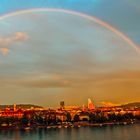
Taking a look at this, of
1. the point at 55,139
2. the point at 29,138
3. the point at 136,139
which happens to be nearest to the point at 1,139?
the point at 29,138

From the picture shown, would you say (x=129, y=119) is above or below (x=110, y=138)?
above

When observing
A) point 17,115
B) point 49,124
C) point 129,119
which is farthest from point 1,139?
point 129,119

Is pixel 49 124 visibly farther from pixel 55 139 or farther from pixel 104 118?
pixel 55 139

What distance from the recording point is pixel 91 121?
44.0m

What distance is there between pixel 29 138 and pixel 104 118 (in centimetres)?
2087

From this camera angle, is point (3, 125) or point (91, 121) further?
point (91, 121)

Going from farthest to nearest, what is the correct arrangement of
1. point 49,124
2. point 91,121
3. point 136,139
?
point 91,121 → point 49,124 → point 136,139

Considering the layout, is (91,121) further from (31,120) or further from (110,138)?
(110,138)

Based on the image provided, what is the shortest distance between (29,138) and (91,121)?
787 inches

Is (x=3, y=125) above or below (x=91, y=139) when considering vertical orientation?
above

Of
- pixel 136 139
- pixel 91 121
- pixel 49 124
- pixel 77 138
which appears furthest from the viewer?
pixel 91 121

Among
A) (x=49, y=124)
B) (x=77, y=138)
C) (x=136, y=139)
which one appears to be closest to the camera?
(x=136, y=139)

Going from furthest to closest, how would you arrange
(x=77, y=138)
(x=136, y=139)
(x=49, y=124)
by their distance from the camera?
1. (x=49, y=124)
2. (x=77, y=138)
3. (x=136, y=139)

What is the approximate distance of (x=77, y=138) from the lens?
2341 centimetres
